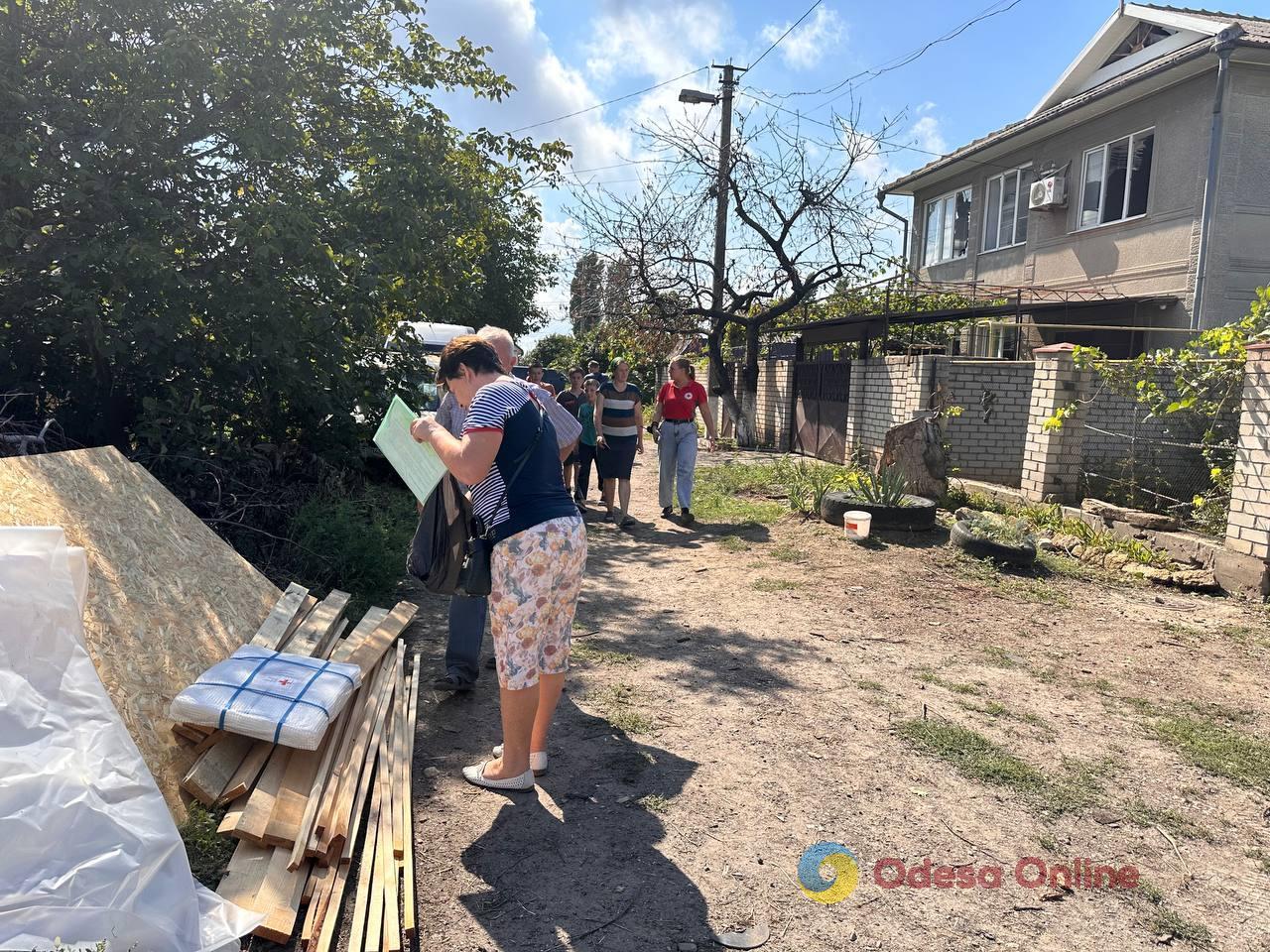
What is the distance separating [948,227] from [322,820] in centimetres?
1947

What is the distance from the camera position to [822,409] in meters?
14.3

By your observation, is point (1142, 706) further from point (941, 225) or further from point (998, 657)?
point (941, 225)

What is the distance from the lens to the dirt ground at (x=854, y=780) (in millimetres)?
2645

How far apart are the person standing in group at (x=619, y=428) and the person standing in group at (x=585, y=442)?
0.56 m

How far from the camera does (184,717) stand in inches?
117

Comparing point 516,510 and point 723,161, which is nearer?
point 516,510

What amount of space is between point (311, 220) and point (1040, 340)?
41.8 ft

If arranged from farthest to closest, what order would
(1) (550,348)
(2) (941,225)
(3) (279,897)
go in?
(1) (550,348), (2) (941,225), (3) (279,897)

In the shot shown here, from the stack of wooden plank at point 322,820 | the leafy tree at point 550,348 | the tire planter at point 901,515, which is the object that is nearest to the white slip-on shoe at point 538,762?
the stack of wooden plank at point 322,820

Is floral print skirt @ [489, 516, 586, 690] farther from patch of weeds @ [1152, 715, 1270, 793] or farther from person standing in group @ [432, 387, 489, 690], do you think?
patch of weeds @ [1152, 715, 1270, 793]

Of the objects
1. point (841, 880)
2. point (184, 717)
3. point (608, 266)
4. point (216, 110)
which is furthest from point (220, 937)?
point (608, 266)

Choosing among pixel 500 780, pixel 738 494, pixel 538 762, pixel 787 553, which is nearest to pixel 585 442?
pixel 738 494

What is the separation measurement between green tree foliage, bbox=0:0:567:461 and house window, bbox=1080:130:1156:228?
1136 centimetres

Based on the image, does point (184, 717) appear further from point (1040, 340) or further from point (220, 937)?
point (1040, 340)
